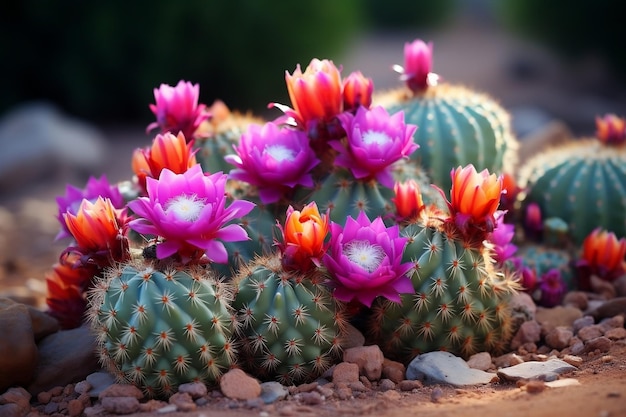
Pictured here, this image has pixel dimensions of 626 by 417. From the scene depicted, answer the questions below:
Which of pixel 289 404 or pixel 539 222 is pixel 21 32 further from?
pixel 289 404

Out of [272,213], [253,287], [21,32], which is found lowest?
[253,287]

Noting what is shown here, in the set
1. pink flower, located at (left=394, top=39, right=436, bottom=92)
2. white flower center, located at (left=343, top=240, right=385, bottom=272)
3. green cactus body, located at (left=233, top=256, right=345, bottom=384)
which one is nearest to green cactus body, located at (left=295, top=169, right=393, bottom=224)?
white flower center, located at (left=343, top=240, right=385, bottom=272)

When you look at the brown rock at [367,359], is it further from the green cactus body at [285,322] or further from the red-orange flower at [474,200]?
the red-orange flower at [474,200]

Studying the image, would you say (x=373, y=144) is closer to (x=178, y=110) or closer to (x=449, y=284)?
(x=449, y=284)

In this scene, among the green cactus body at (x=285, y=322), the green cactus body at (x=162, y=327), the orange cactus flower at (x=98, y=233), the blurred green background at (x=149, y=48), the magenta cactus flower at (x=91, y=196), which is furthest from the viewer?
the blurred green background at (x=149, y=48)

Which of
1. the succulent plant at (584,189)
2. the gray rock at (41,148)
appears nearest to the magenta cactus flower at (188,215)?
the succulent plant at (584,189)

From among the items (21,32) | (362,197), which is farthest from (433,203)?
(21,32)
